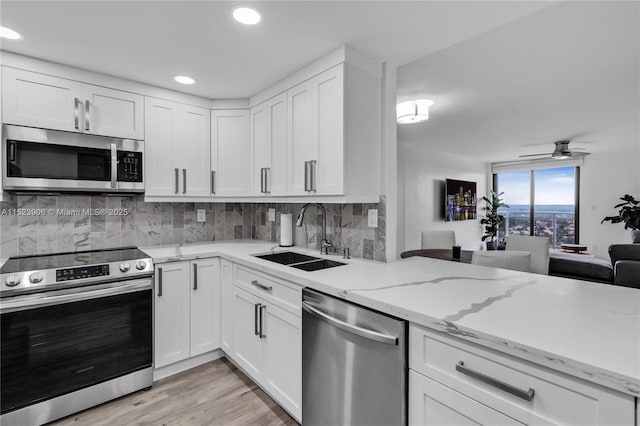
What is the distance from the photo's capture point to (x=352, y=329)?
1.34 m

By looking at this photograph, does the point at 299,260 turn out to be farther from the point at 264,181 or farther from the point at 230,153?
the point at 230,153

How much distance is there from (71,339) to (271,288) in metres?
1.23

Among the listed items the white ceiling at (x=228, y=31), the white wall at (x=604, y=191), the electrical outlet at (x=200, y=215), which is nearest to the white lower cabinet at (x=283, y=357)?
Result: the electrical outlet at (x=200, y=215)

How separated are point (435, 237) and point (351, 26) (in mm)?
4056

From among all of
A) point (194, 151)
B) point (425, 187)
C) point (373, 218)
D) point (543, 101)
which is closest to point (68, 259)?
point (194, 151)

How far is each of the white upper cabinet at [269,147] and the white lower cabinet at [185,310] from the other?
0.79 metres

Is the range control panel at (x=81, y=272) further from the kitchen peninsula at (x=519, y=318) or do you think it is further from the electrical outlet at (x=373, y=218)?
the electrical outlet at (x=373, y=218)

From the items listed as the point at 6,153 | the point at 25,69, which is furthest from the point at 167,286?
the point at 25,69

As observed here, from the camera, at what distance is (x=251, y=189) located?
2783 millimetres

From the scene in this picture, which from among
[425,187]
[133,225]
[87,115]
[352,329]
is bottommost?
[352,329]

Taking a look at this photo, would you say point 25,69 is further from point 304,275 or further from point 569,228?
point 569,228

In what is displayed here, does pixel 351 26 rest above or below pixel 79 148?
above

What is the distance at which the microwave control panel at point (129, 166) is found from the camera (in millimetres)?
2316

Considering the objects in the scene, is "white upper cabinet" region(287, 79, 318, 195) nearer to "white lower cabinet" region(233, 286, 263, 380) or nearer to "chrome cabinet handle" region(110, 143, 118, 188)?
"white lower cabinet" region(233, 286, 263, 380)
